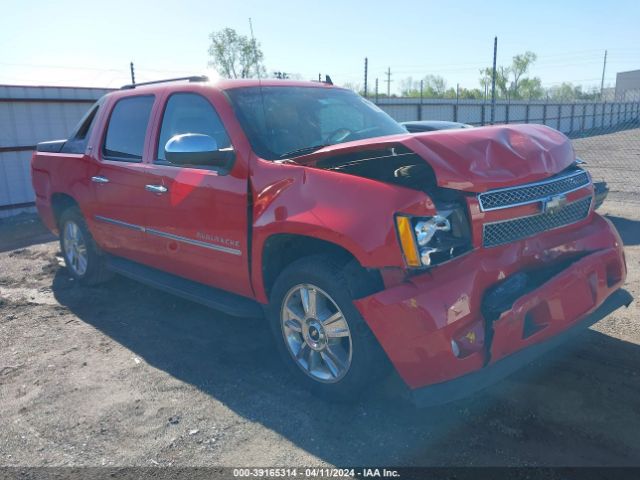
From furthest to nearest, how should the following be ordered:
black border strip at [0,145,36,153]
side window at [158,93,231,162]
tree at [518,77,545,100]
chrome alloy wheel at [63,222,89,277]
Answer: tree at [518,77,545,100], black border strip at [0,145,36,153], chrome alloy wheel at [63,222,89,277], side window at [158,93,231,162]

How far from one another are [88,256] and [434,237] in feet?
13.4

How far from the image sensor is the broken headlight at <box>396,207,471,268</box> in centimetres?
285

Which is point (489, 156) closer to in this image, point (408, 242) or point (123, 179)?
point (408, 242)

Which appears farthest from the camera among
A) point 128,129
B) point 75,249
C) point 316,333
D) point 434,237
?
point 75,249

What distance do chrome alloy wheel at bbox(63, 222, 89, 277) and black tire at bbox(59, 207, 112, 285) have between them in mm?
21

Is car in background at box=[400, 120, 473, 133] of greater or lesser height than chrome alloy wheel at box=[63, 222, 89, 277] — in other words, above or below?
above

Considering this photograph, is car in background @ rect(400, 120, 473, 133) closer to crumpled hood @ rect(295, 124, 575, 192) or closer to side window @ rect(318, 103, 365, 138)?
side window @ rect(318, 103, 365, 138)

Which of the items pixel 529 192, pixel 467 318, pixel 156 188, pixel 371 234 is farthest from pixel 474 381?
pixel 156 188

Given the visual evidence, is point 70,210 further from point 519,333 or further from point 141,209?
point 519,333

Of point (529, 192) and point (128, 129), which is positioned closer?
point (529, 192)

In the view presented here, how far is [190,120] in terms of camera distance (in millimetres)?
4293

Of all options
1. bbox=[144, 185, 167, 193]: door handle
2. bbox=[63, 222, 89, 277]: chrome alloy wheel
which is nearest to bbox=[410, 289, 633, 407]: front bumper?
bbox=[144, 185, 167, 193]: door handle

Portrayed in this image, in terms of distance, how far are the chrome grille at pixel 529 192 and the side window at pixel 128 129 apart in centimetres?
292

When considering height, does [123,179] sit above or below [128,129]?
below
